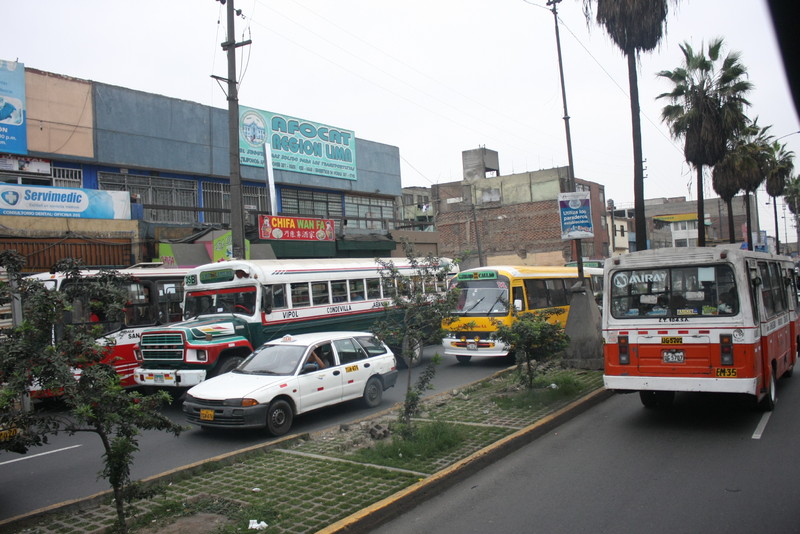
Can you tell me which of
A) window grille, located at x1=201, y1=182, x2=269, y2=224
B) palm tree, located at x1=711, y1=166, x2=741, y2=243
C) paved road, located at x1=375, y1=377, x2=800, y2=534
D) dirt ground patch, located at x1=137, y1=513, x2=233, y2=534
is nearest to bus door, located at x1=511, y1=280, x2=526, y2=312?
paved road, located at x1=375, y1=377, x2=800, y2=534

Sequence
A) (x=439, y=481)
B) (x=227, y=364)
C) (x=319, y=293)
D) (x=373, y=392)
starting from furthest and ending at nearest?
1. (x=319, y=293)
2. (x=227, y=364)
3. (x=373, y=392)
4. (x=439, y=481)

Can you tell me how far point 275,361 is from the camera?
407 inches

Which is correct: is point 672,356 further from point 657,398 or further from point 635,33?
point 635,33

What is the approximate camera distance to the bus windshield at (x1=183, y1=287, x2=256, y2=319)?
13445 millimetres

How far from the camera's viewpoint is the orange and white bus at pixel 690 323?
27.3 feet

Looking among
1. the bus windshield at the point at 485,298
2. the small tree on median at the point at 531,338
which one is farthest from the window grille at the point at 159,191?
the small tree on median at the point at 531,338

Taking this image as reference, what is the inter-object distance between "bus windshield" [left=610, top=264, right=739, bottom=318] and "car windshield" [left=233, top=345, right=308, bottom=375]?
206 inches

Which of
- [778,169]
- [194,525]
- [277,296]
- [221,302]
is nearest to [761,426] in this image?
[194,525]

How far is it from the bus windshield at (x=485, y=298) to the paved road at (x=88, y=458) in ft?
16.0

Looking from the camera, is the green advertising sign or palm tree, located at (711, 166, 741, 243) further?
palm tree, located at (711, 166, 741, 243)

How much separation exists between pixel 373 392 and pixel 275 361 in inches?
80.9

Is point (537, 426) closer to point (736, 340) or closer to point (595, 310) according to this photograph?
point (736, 340)

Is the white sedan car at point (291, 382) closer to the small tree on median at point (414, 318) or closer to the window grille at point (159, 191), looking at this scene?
the small tree on median at point (414, 318)

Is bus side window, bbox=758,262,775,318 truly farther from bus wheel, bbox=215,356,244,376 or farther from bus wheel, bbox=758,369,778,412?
bus wheel, bbox=215,356,244,376
